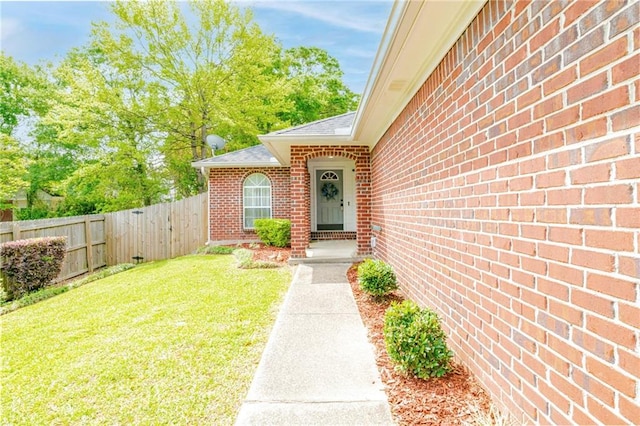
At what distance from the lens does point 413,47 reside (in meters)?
3.26

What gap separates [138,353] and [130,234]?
833cm

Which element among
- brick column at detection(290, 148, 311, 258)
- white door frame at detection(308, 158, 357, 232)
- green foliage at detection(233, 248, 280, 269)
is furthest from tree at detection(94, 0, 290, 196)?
green foliage at detection(233, 248, 280, 269)

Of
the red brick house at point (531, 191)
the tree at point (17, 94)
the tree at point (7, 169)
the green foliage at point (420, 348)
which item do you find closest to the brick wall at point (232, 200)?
the red brick house at point (531, 191)

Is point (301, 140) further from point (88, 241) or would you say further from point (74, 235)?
point (88, 241)

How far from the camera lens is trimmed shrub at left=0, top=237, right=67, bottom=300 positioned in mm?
6520

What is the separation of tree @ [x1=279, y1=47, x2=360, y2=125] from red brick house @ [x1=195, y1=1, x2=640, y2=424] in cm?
1748

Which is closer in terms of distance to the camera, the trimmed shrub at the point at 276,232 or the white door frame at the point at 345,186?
the trimmed shrub at the point at 276,232

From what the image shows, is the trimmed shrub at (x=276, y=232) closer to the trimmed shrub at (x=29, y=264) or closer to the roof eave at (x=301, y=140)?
the roof eave at (x=301, y=140)

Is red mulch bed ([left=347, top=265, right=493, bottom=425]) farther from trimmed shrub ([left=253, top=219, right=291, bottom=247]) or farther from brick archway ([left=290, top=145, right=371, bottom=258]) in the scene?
trimmed shrub ([left=253, top=219, right=291, bottom=247])

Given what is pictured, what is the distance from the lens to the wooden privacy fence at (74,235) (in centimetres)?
729

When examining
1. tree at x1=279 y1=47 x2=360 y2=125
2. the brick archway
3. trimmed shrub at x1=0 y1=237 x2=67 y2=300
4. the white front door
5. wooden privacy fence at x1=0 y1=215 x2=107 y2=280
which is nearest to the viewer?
trimmed shrub at x1=0 y1=237 x2=67 y2=300

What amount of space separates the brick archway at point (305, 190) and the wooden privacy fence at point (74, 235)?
6012 millimetres

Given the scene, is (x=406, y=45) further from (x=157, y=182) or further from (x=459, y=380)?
(x=157, y=182)

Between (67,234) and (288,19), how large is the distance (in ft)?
29.0
